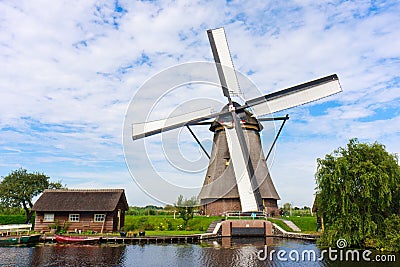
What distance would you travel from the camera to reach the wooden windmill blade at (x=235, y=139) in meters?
28.5

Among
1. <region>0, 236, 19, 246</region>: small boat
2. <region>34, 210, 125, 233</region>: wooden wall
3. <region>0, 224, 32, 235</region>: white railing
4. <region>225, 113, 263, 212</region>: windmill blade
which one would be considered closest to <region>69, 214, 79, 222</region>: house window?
<region>34, 210, 125, 233</region>: wooden wall

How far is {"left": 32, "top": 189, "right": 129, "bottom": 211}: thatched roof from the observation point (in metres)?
27.9

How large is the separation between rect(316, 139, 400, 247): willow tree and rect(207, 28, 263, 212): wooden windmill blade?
8013 millimetres

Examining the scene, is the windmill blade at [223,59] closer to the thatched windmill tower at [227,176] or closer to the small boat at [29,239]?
the thatched windmill tower at [227,176]

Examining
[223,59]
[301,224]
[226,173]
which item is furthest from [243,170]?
[223,59]

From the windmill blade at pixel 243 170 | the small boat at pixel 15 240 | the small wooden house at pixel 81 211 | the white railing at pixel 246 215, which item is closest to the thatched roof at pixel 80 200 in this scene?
the small wooden house at pixel 81 211

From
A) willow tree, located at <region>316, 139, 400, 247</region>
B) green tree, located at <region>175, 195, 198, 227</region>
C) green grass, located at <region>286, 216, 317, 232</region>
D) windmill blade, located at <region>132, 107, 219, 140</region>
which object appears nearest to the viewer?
willow tree, located at <region>316, 139, 400, 247</region>

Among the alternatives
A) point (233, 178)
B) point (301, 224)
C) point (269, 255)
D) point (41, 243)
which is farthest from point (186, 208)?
point (269, 255)

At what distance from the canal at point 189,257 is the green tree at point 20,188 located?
17.7 metres

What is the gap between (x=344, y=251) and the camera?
62.6ft

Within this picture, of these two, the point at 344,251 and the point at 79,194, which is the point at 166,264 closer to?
the point at 344,251

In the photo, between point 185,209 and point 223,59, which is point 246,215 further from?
point 223,59

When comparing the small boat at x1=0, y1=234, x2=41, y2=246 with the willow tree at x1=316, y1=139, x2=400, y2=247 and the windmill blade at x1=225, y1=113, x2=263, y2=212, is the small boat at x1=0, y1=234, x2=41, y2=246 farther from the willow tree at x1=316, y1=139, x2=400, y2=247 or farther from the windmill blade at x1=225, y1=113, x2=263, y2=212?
the willow tree at x1=316, y1=139, x2=400, y2=247

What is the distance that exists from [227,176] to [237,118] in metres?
5.50
